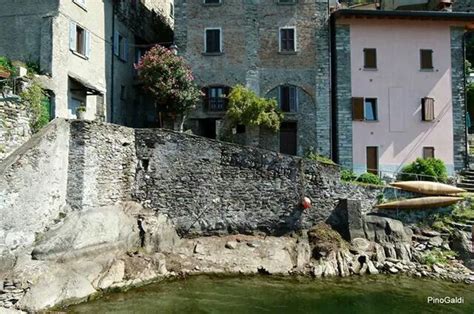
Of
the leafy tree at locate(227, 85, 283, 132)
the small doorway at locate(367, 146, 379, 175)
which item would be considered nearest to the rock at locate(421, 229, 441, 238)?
the small doorway at locate(367, 146, 379, 175)

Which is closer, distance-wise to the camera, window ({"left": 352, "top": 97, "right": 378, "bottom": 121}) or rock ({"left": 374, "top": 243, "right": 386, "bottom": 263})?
rock ({"left": 374, "top": 243, "right": 386, "bottom": 263})

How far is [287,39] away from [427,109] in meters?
8.57

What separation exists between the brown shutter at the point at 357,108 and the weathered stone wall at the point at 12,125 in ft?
53.3

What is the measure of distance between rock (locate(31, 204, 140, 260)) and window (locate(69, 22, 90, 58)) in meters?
8.27

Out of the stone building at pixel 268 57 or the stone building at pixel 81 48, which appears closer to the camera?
the stone building at pixel 81 48

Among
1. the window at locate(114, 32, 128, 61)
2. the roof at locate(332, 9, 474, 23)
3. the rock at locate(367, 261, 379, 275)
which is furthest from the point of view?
the window at locate(114, 32, 128, 61)

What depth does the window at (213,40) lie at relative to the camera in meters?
25.2

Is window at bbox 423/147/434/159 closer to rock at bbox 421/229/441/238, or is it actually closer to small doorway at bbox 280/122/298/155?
rock at bbox 421/229/441/238

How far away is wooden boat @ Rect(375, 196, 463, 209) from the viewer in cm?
1958

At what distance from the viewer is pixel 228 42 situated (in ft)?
82.5

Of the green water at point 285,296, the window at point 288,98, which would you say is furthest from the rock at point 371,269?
the window at point 288,98

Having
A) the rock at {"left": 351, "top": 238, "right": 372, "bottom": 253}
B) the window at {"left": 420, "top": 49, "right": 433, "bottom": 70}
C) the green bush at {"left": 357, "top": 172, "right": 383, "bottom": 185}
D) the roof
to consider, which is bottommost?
the rock at {"left": 351, "top": 238, "right": 372, "bottom": 253}

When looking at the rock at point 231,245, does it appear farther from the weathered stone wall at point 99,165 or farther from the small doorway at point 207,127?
the small doorway at point 207,127

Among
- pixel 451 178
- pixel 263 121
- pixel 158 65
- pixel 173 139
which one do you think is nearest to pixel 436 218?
pixel 451 178
